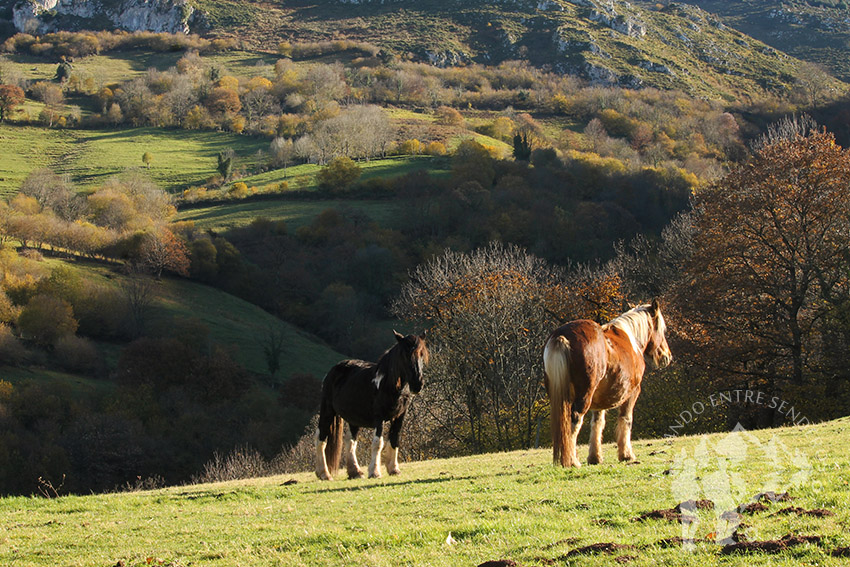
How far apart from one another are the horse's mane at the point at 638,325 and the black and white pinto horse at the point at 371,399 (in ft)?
12.4

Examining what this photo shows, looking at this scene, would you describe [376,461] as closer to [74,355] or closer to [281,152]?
[74,355]

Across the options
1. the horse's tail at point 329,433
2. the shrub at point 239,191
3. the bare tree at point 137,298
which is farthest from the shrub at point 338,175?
the horse's tail at point 329,433

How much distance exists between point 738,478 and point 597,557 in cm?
403

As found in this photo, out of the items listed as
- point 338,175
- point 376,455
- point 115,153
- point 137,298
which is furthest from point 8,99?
point 376,455

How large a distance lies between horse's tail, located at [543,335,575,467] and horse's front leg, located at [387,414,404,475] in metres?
4.03

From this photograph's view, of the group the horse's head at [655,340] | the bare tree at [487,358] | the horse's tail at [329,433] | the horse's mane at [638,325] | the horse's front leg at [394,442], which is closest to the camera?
the horse's mane at [638,325]

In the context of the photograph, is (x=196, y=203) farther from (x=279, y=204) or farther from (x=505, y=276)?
(x=505, y=276)

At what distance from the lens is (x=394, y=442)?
1587 centimetres

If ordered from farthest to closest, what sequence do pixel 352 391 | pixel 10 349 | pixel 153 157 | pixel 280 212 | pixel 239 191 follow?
pixel 153 157
pixel 239 191
pixel 280 212
pixel 10 349
pixel 352 391

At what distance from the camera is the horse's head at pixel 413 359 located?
14547 mm

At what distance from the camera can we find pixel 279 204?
13275 cm

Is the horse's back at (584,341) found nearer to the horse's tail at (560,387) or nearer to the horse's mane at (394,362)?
the horse's tail at (560,387)

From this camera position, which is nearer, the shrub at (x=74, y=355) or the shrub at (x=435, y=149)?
the shrub at (x=74, y=355)

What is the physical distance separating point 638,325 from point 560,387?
3.05m
